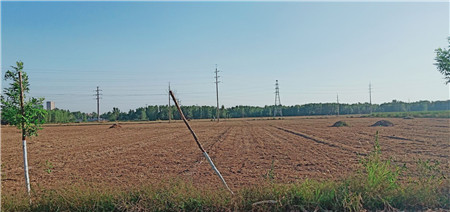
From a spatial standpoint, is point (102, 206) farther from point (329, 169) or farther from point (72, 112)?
point (72, 112)

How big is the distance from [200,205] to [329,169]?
683 centimetres

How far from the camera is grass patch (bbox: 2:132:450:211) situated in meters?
4.50

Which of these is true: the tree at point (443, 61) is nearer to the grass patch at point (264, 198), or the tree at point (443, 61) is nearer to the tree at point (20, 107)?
the grass patch at point (264, 198)

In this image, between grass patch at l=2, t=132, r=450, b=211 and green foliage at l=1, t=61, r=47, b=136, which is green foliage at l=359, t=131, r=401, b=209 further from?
green foliage at l=1, t=61, r=47, b=136

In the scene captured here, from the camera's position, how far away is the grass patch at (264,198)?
450 centimetres

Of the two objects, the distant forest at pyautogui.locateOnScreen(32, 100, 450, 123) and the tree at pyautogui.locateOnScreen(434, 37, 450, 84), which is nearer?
the tree at pyautogui.locateOnScreen(434, 37, 450, 84)

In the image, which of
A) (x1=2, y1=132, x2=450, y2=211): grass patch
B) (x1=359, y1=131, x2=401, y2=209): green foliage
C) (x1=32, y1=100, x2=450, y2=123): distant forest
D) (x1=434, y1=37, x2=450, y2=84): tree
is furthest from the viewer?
(x1=32, y1=100, x2=450, y2=123): distant forest

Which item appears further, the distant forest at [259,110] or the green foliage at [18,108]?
the distant forest at [259,110]

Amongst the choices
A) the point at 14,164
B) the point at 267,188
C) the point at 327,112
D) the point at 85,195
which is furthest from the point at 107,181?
the point at 327,112

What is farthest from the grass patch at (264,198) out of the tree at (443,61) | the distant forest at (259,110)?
the distant forest at (259,110)

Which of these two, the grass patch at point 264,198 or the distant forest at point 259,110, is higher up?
the distant forest at point 259,110

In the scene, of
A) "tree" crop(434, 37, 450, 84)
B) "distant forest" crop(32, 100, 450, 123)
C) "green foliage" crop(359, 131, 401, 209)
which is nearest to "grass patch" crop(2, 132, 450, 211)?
"green foliage" crop(359, 131, 401, 209)

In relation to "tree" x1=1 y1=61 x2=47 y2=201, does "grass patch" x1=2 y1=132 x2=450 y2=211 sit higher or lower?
lower

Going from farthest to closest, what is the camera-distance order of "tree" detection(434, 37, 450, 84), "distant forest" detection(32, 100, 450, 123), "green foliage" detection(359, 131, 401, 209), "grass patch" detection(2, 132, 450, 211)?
"distant forest" detection(32, 100, 450, 123), "tree" detection(434, 37, 450, 84), "green foliage" detection(359, 131, 401, 209), "grass patch" detection(2, 132, 450, 211)
